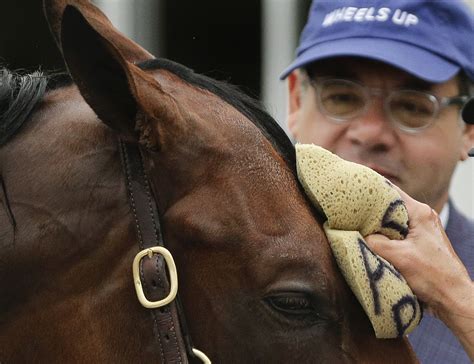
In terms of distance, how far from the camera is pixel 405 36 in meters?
2.39

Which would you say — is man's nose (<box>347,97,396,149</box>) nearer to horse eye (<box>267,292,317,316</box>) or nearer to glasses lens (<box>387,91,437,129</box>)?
glasses lens (<box>387,91,437,129</box>)

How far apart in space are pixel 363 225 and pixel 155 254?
0.36m

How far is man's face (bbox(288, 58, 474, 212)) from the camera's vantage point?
7.78 ft

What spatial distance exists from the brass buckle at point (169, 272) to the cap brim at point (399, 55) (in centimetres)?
106

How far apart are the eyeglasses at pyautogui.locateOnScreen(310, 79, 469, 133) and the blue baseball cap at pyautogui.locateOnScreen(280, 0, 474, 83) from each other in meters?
0.09

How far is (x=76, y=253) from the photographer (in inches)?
58.4

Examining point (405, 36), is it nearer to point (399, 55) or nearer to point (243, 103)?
point (399, 55)

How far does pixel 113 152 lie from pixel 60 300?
25 centimetres

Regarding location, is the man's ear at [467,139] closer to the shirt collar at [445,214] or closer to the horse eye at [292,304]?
the shirt collar at [445,214]

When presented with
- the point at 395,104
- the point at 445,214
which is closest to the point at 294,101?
the point at 395,104

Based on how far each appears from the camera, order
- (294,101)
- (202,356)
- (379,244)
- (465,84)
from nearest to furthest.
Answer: (202,356)
(379,244)
(465,84)
(294,101)

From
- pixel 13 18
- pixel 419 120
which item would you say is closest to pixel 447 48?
pixel 419 120

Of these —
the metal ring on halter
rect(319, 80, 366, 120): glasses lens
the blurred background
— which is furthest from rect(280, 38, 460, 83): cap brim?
the blurred background

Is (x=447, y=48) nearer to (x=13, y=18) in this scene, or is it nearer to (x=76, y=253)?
(x=76, y=253)
